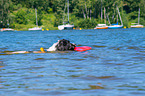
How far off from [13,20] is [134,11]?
57.9 m

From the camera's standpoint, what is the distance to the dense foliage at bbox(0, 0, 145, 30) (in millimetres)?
121750

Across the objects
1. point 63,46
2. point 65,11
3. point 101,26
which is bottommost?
point 101,26

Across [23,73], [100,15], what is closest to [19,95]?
[23,73]

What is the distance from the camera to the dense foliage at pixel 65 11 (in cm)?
12175

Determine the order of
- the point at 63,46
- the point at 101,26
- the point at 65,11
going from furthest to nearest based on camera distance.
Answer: the point at 65,11
the point at 101,26
the point at 63,46

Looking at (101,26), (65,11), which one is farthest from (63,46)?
(65,11)

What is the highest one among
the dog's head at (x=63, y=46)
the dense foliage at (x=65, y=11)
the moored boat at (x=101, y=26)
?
the dense foliage at (x=65, y=11)

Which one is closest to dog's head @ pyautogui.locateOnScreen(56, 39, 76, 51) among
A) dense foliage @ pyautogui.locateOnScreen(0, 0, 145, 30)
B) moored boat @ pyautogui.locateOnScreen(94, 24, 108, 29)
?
dense foliage @ pyautogui.locateOnScreen(0, 0, 145, 30)

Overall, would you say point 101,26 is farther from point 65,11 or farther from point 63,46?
point 63,46

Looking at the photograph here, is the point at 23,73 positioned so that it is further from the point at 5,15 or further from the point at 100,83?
the point at 5,15

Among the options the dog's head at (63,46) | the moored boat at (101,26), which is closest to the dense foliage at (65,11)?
the moored boat at (101,26)

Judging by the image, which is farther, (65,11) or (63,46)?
(65,11)

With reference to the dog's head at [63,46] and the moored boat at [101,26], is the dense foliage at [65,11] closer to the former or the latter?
the moored boat at [101,26]

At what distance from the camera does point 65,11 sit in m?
134
